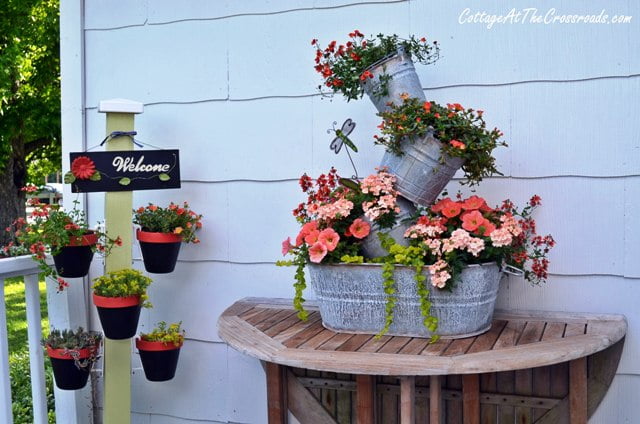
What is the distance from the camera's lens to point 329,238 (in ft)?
6.05

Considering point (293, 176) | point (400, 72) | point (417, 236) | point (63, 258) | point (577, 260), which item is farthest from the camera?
point (293, 176)

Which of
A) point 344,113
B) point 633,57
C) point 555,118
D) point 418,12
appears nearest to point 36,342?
point 344,113

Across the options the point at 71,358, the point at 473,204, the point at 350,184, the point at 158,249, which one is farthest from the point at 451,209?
the point at 71,358

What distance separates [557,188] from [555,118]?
204 mm

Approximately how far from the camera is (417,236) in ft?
5.92

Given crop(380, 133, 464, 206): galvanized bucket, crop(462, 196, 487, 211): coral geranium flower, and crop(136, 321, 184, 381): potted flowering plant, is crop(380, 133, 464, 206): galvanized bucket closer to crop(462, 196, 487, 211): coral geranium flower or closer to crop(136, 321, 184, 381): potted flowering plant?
crop(462, 196, 487, 211): coral geranium flower

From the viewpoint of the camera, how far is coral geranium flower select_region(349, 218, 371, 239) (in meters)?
1.86

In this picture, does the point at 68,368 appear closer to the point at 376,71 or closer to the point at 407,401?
the point at 407,401

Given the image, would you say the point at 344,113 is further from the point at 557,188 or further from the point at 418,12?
the point at 557,188

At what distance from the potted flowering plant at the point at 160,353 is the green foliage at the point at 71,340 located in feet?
0.61

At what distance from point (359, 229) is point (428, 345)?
0.34 m

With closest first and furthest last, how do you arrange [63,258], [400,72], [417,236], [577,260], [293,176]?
[417,236] → [400,72] → [577,260] → [63,258] → [293,176]

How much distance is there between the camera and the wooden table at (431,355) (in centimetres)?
166

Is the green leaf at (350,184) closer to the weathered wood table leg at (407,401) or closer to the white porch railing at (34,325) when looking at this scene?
the weathered wood table leg at (407,401)
